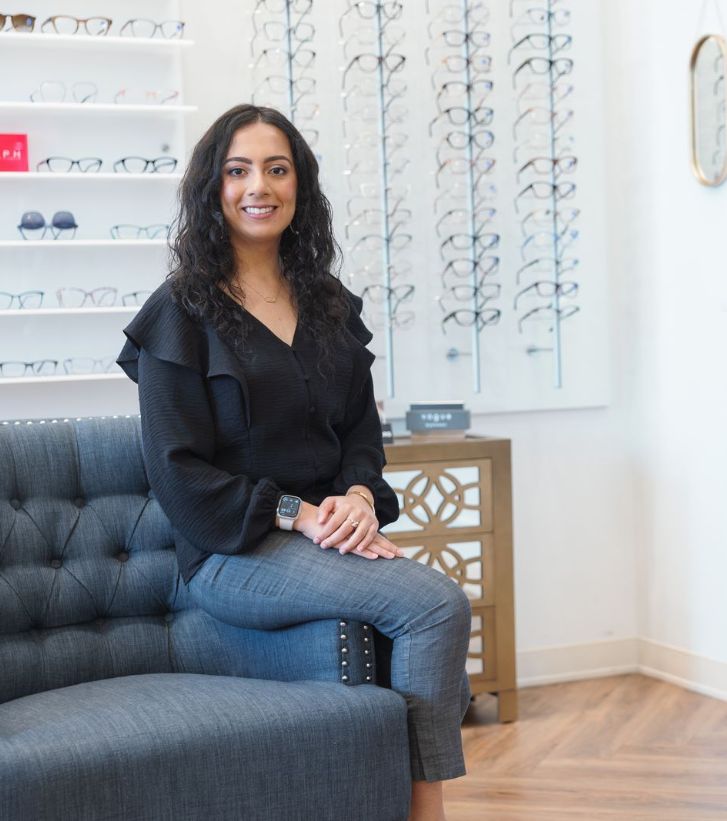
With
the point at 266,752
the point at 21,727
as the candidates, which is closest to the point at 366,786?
the point at 266,752

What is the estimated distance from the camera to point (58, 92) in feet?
11.3

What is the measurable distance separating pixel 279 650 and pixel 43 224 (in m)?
1.81

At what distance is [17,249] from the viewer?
344cm

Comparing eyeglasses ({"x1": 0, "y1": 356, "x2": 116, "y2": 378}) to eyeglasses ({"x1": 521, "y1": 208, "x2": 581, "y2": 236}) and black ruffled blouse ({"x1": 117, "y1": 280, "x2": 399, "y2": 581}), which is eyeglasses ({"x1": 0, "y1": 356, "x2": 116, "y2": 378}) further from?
eyeglasses ({"x1": 521, "y1": 208, "x2": 581, "y2": 236})

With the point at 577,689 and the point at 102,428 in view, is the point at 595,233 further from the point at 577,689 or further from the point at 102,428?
the point at 102,428

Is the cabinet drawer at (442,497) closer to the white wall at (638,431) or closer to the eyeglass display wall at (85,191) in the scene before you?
the white wall at (638,431)

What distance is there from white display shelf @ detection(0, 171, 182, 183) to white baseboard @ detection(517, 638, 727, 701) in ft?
6.55

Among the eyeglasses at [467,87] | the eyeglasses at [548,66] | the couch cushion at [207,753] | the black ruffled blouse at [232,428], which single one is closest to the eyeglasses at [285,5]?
the eyeglasses at [467,87]

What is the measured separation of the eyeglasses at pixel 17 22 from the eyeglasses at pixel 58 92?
171mm

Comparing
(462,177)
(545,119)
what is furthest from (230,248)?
(545,119)

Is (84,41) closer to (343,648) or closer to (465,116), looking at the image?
(465,116)

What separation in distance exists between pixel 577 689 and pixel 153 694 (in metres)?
2.22

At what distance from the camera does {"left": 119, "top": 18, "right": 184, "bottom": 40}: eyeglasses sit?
11.4 ft

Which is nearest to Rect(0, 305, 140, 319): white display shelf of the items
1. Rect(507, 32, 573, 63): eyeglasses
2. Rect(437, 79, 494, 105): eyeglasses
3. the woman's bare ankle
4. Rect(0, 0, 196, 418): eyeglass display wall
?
Rect(0, 0, 196, 418): eyeglass display wall
